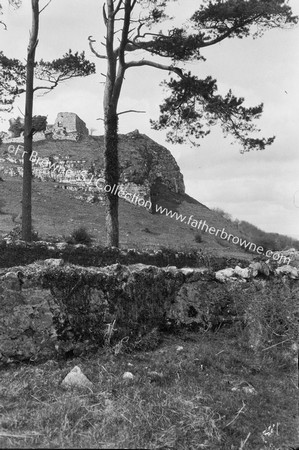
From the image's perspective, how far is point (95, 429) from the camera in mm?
2895

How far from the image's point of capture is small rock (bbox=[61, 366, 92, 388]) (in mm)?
3709

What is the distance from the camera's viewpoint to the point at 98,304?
4.84m

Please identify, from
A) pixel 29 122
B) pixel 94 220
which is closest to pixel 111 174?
pixel 29 122

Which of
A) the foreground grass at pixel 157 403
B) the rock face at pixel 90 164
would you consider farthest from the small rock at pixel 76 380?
the rock face at pixel 90 164

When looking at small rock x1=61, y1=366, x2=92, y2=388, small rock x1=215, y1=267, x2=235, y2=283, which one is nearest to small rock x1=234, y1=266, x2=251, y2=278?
small rock x1=215, y1=267, x2=235, y2=283

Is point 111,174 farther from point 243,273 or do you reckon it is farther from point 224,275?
point 224,275

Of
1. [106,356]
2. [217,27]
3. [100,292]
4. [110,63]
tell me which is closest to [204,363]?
[106,356]

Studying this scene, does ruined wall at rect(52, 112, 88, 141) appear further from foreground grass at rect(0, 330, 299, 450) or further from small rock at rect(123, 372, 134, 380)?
small rock at rect(123, 372, 134, 380)

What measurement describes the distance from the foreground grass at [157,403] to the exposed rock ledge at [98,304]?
0.24m

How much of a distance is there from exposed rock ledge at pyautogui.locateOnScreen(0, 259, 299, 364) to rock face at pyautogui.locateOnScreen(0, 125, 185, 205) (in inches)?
1082

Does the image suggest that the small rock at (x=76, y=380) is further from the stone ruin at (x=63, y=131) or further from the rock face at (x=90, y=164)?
the stone ruin at (x=63, y=131)

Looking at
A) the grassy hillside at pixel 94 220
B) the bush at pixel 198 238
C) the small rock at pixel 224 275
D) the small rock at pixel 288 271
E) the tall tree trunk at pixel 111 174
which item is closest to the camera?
the small rock at pixel 224 275

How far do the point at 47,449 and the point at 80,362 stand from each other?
2375 millimetres

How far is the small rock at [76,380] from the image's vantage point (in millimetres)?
3709
